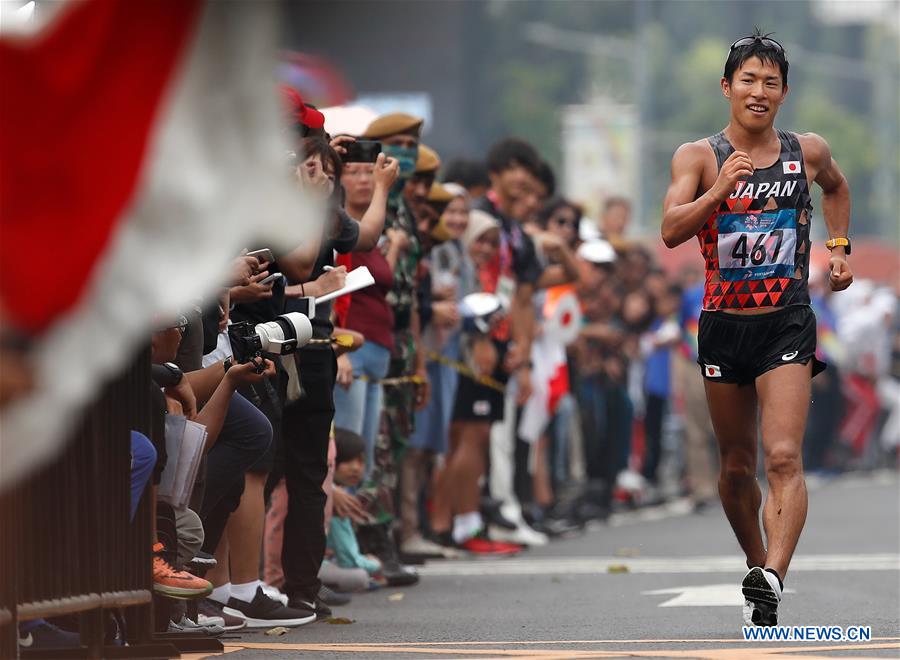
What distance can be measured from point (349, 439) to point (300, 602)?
188 centimetres

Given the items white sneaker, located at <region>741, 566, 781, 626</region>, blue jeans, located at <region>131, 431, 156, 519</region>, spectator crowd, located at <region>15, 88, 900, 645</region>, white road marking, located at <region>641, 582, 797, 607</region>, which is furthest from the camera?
white road marking, located at <region>641, 582, 797, 607</region>

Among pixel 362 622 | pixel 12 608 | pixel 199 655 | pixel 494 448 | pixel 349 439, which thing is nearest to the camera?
pixel 12 608

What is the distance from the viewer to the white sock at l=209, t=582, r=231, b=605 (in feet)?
30.8

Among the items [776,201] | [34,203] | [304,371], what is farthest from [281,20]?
[304,371]

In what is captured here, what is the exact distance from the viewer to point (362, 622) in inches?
381

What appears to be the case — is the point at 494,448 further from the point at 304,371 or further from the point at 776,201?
the point at 776,201

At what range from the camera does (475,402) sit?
1440 centimetres

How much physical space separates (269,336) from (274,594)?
144 centimetres

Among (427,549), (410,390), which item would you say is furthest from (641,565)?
(410,390)

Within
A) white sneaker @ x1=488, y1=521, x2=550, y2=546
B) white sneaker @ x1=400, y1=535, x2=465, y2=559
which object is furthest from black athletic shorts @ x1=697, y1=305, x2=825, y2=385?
white sneaker @ x1=488, y1=521, x2=550, y2=546

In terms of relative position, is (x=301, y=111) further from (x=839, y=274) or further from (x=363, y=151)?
(x=839, y=274)

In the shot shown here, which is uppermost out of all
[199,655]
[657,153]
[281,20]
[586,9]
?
[586,9]

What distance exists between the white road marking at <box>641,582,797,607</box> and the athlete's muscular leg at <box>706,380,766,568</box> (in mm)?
1175

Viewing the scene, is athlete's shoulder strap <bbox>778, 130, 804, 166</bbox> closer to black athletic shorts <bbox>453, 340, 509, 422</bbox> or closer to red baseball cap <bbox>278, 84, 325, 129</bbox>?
red baseball cap <bbox>278, 84, 325, 129</bbox>
